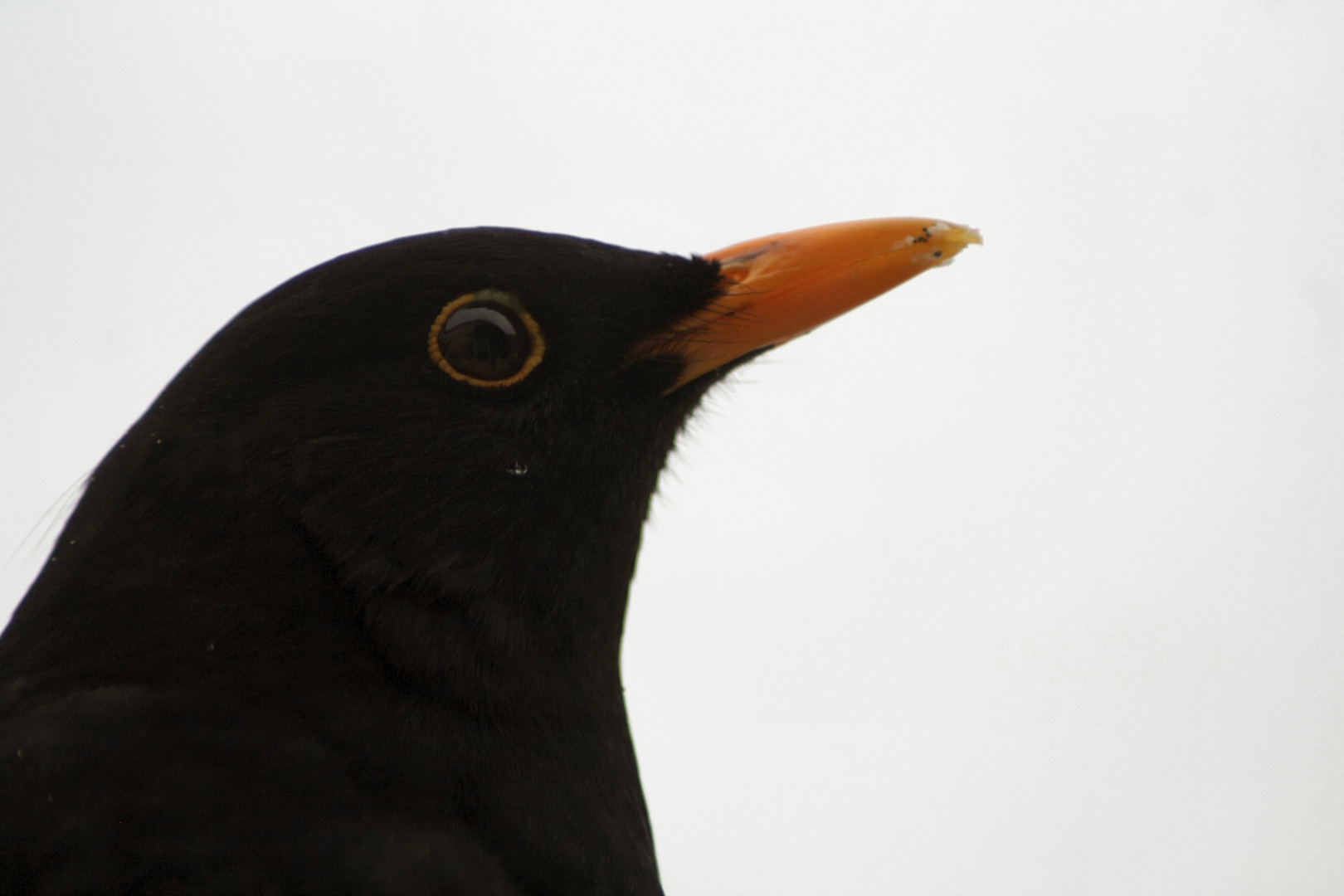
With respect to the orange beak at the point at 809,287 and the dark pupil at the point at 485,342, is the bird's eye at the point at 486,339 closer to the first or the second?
the dark pupil at the point at 485,342

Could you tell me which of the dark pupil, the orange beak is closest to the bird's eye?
the dark pupil

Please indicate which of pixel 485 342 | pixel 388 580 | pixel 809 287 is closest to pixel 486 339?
pixel 485 342

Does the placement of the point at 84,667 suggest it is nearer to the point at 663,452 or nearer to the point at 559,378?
the point at 559,378

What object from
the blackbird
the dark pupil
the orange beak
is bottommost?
the blackbird

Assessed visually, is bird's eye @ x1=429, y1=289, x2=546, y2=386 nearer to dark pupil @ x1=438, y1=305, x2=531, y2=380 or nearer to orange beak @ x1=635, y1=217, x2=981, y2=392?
dark pupil @ x1=438, y1=305, x2=531, y2=380

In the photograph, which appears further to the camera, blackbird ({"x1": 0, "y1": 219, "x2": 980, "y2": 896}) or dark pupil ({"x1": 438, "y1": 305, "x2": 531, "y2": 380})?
dark pupil ({"x1": 438, "y1": 305, "x2": 531, "y2": 380})

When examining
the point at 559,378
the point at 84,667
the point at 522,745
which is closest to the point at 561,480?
the point at 559,378

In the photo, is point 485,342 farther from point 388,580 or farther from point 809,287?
point 809,287

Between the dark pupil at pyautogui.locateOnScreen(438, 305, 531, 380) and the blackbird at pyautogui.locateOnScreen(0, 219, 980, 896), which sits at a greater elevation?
the dark pupil at pyautogui.locateOnScreen(438, 305, 531, 380)
